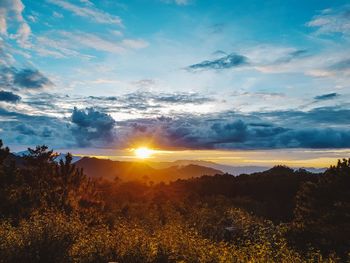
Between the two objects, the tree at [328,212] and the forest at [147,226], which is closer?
the forest at [147,226]

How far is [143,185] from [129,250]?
63.5m

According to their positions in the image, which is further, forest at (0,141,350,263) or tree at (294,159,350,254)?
tree at (294,159,350,254)

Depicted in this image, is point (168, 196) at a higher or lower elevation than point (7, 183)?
lower

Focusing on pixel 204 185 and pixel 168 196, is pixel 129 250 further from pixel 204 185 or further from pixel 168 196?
pixel 204 185

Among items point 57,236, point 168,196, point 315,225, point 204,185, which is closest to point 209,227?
point 315,225

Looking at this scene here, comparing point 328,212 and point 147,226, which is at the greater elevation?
point 328,212

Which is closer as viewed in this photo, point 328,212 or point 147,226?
point 328,212

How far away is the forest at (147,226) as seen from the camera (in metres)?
12.4

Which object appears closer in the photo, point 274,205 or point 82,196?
point 82,196

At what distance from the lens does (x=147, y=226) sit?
21734mm

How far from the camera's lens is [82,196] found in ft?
93.2

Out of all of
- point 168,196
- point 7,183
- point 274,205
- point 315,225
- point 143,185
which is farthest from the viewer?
point 143,185

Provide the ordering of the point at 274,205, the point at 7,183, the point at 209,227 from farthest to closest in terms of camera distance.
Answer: the point at 274,205 → the point at 7,183 → the point at 209,227

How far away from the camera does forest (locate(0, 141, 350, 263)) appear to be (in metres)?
12.4
